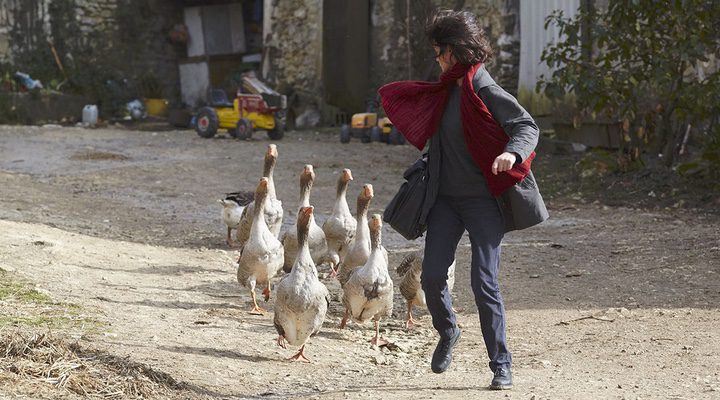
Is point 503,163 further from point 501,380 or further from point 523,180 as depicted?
→ point 501,380

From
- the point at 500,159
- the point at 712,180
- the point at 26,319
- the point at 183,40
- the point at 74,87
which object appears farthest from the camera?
the point at 183,40

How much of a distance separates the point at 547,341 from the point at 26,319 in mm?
3217

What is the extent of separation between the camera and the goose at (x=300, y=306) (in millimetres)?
6336

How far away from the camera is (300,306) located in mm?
6328

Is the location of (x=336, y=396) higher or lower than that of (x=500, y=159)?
lower

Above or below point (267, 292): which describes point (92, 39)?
above

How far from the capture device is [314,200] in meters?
12.7

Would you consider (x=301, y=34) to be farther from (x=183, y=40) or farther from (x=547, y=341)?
(x=547, y=341)

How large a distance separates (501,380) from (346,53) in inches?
648

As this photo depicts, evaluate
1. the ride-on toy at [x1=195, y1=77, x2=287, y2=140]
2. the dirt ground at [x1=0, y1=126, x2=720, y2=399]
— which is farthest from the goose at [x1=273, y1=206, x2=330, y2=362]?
the ride-on toy at [x1=195, y1=77, x2=287, y2=140]

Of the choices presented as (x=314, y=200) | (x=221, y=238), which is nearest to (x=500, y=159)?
(x=221, y=238)

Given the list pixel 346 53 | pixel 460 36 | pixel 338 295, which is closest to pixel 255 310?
pixel 338 295

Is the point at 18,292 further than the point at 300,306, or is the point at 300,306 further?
the point at 18,292

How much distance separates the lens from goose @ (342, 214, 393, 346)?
6879 mm
